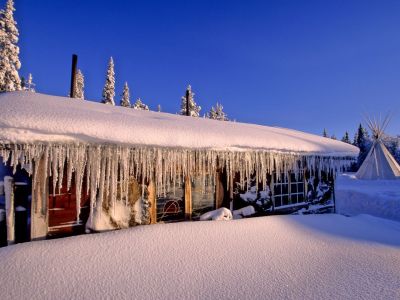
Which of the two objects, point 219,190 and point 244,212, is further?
point 244,212

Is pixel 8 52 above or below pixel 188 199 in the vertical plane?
above

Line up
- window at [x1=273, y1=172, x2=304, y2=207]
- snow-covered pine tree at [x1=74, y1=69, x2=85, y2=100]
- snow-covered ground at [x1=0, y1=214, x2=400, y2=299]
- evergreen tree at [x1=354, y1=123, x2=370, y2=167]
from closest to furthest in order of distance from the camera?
snow-covered ground at [x1=0, y1=214, x2=400, y2=299]
window at [x1=273, y1=172, x2=304, y2=207]
snow-covered pine tree at [x1=74, y1=69, x2=85, y2=100]
evergreen tree at [x1=354, y1=123, x2=370, y2=167]

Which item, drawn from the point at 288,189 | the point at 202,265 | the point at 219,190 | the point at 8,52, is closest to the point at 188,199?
the point at 219,190

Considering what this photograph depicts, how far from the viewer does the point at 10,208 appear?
4.89 m

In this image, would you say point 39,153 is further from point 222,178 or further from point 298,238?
point 298,238

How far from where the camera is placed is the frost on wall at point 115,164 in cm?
482

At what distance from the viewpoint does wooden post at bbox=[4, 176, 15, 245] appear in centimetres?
484

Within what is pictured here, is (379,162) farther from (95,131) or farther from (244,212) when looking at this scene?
(95,131)

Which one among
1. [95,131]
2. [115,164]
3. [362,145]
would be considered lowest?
[115,164]

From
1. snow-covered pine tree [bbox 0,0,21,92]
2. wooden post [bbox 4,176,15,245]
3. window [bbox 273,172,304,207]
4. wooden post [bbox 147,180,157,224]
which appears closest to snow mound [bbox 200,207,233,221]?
wooden post [bbox 147,180,157,224]

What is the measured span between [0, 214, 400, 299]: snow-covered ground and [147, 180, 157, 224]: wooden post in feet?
2.05

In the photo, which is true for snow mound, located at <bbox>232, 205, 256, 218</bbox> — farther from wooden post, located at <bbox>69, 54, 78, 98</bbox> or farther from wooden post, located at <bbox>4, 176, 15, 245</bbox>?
wooden post, located at <bbox>69, 54, 78, 98</bbox>

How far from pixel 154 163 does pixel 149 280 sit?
8.80ft

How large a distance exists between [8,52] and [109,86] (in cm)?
1287
